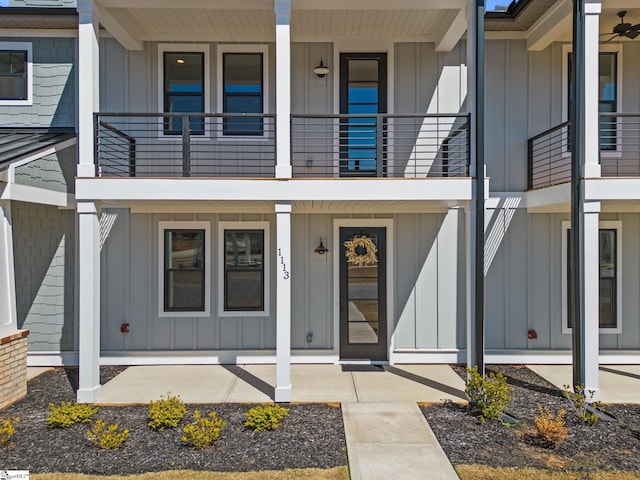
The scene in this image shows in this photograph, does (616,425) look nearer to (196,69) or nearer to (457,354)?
(457,354)

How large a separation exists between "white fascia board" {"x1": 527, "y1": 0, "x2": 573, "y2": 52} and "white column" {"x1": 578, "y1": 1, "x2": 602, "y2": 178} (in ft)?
2.16

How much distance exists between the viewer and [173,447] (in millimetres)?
5129

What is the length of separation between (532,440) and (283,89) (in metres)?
5.69

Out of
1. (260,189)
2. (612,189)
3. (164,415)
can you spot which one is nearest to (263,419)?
(164,415)

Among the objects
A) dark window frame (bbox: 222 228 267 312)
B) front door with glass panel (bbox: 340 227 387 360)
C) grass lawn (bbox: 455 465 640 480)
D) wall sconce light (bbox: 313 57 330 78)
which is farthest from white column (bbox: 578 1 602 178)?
dark window frame (bbox: 222 228 267 312)

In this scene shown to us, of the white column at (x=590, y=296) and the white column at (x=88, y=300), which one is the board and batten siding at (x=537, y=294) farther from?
the white column at (x=88, y=300)

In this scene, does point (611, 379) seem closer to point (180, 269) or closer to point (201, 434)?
point (201, 434)

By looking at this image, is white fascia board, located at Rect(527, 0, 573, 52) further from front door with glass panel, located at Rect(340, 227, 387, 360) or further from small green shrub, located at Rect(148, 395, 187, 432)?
small green shrub, located at Rect(148, 395, 187, 432)

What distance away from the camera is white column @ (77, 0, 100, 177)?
6.42 metres

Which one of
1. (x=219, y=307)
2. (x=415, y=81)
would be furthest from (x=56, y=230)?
(x=415, y=81)

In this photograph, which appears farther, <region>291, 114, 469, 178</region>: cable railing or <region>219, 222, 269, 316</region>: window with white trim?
<region>219, 222, 269, 316</region>: window with white trim

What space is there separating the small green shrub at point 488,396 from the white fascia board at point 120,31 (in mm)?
7745

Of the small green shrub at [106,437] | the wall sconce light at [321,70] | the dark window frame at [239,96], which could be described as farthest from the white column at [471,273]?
the small green shrub at [106,437]

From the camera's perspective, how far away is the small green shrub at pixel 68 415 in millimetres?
5574
